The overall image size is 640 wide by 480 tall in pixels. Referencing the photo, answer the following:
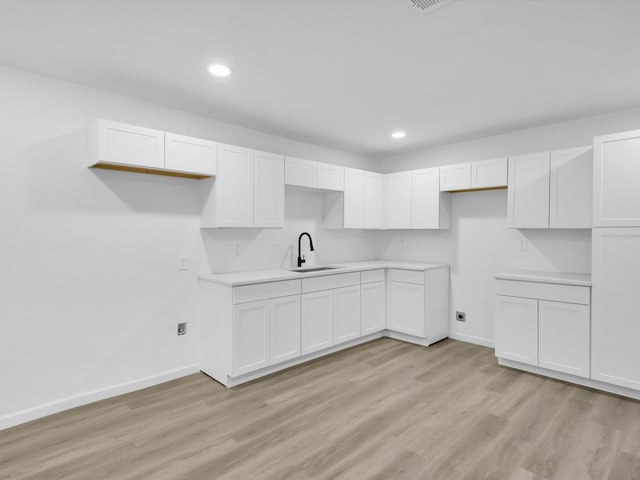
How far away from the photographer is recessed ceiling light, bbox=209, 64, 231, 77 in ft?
8.25

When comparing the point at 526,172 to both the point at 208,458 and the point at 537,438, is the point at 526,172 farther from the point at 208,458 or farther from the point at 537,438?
the point at 208,458

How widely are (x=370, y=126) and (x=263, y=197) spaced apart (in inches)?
55.8

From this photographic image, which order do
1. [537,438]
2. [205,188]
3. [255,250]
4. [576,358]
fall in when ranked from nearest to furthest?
[537,438], [576,358], [205,188], [255,250]

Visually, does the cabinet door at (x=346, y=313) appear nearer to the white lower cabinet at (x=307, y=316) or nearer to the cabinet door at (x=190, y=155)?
the white lower cabinet at (x=307, y=316)

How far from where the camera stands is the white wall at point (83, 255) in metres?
2.57

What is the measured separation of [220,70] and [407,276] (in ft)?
10.1

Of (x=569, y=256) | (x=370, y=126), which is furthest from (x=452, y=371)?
(x=370, y=126)

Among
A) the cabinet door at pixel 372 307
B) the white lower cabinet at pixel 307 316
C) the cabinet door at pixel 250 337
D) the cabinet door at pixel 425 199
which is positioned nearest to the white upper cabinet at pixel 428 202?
the cabinet door at pixel 425 199

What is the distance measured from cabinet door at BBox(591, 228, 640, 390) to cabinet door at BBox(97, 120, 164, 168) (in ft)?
12.4

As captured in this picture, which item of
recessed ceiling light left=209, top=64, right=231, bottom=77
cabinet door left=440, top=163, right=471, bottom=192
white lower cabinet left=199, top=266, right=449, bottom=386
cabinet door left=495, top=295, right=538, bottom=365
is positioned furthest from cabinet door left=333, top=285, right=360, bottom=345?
recessed ceiling light left=209, top=64, right=231, bottom=77

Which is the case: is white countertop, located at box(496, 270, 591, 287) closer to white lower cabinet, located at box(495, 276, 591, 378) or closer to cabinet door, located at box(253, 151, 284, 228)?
white lower cabinet, located at box(495, 276, 591, 378)

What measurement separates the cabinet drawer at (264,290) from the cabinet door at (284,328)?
2.4 inches

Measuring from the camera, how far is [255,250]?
396 cm

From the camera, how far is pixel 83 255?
9.34 feet
